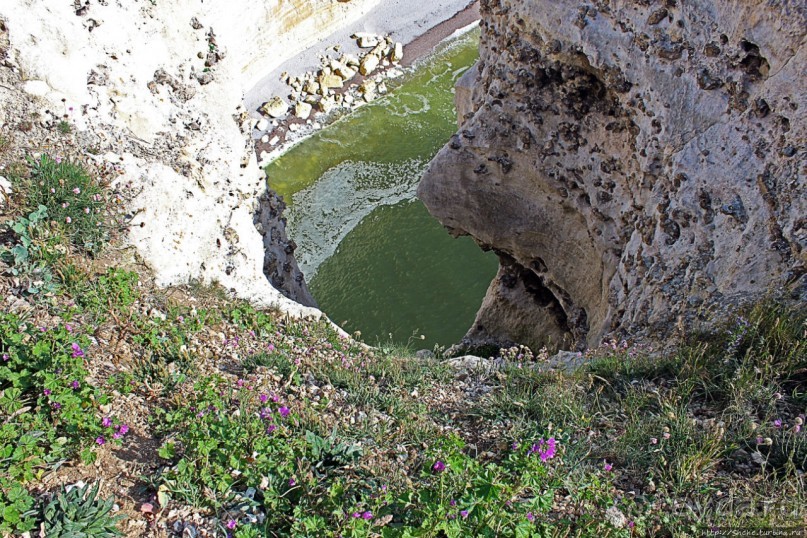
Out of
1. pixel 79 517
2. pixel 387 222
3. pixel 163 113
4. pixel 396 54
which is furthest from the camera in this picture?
pixel 396 54

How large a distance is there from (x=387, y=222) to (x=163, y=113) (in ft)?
33.5

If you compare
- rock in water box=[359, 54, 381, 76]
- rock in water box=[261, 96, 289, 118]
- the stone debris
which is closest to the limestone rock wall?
the stone debris

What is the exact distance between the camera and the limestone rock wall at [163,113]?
725cm

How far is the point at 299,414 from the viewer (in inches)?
178

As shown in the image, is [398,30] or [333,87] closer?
[333,87]

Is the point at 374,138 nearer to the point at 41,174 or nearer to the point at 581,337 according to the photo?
the point at 581,337

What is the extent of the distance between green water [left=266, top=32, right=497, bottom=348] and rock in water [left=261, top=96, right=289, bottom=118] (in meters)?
1.79

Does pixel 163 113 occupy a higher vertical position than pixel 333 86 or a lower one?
higher

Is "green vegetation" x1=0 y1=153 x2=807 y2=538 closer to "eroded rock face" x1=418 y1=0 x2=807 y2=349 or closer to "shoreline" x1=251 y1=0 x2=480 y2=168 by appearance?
"eroded rock face" x1=418 y1=0 x2=807 y2=349

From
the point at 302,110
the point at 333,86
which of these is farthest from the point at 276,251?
the point at 333,86

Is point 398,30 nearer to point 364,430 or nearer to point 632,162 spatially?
point 632,162

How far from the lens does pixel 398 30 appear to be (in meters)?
27.7

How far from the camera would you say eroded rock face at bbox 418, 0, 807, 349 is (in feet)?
19.5

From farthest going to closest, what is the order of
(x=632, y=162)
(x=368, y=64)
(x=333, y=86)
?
(x=368, y=64)
(x=333, y=86)
(x=632, y=162)
